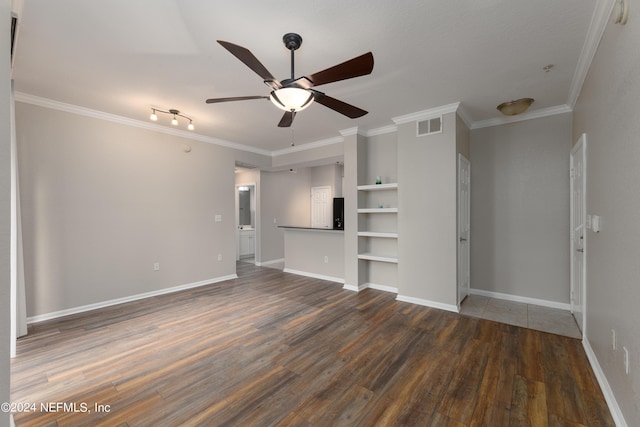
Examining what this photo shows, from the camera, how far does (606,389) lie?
196 centimetres

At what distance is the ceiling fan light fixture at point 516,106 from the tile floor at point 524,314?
104 inches

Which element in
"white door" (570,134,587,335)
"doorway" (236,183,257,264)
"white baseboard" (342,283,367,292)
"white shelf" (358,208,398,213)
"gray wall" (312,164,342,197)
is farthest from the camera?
"gray wall" (312,164,342,197)

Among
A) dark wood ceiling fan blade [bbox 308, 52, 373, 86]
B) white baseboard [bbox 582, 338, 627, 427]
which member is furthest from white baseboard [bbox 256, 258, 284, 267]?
white baseboard [bbox 582, 338, 627, 427]

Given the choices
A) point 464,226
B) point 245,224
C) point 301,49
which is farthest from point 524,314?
point 245,224

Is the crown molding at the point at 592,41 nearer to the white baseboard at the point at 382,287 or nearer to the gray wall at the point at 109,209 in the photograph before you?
the white baseboard at the point at 382,287

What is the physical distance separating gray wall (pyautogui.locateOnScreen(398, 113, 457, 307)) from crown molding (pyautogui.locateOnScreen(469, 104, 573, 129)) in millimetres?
979

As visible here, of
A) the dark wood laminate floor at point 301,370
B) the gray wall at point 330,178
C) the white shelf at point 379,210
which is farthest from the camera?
the gray wall at point 330,178

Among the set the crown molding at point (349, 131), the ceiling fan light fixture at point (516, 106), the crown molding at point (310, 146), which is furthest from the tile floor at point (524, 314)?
the crown molding at point (310, 146)

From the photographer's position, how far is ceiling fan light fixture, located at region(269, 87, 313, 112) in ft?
6.48

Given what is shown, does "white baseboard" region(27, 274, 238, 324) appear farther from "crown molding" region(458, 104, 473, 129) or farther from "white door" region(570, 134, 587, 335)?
"white door" region(570, 134, 587, 335)

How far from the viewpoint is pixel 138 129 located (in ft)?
13.8

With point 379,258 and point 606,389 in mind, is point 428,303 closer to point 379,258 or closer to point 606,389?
point 379,258

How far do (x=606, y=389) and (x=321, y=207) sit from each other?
6.59 meters

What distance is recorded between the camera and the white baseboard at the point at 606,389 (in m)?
1.71
